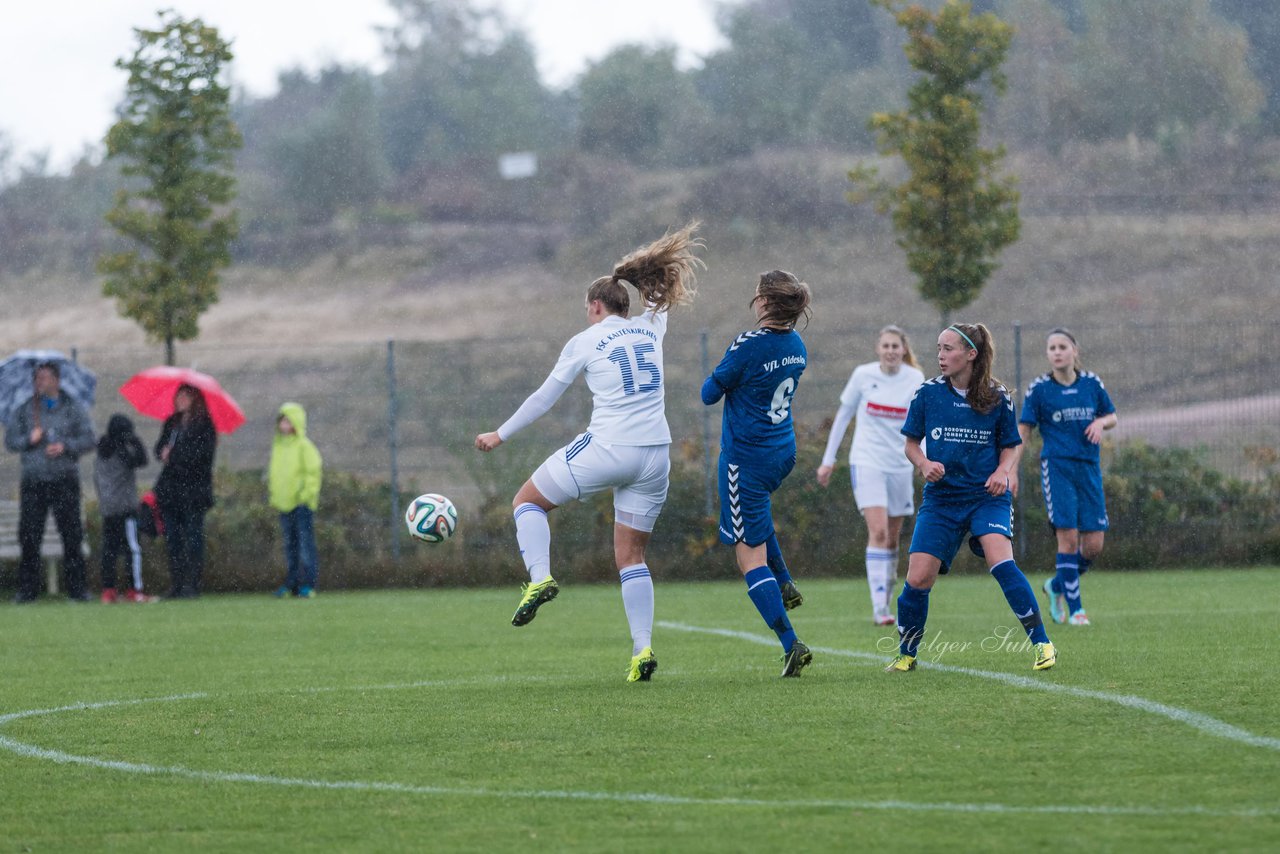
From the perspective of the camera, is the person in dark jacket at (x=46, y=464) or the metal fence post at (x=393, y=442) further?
the metal fence post at (x=393, y=442)

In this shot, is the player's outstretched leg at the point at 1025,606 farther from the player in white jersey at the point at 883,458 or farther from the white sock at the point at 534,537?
the player in white jersey at the point at 883,458

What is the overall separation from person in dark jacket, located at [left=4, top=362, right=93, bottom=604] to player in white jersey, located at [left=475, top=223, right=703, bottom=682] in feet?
30.6

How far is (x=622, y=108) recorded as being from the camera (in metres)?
65.9

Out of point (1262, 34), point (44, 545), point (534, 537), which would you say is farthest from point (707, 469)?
point (1262, 34)

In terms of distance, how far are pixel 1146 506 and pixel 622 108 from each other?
4962cm

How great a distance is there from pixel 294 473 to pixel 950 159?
26.3ft

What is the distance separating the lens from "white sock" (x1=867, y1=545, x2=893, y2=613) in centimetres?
1184

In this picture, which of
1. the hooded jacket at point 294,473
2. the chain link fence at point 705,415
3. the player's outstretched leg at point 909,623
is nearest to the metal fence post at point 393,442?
the chain link fence at point 705,415

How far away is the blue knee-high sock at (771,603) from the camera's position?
838 centimetres

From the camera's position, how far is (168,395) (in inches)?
689

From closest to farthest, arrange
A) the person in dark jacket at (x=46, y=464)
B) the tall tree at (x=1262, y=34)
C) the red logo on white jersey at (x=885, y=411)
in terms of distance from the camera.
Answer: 1. the red logo on white jersey at (x=885, y=411)
2. the person in dark jacket at (x=46, y=464)
3. the tall tree at (x=1262, y=34)

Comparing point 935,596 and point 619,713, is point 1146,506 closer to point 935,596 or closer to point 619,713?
point 935,596

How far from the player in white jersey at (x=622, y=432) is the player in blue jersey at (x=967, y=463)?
1.29 meters

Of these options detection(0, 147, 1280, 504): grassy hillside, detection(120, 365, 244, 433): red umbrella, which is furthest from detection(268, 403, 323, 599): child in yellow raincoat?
detection(0, 147, 1280, 504): grassy hillside
